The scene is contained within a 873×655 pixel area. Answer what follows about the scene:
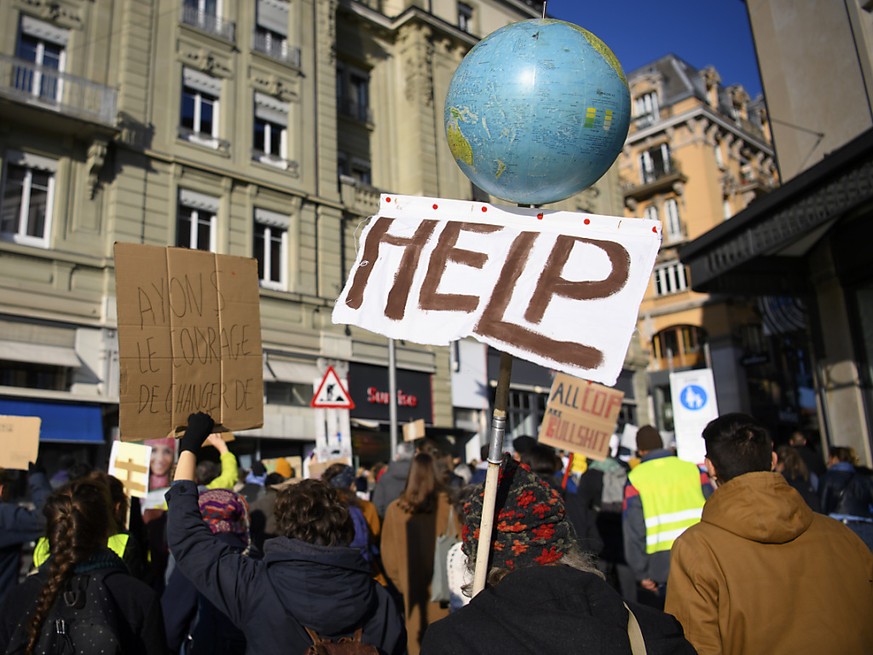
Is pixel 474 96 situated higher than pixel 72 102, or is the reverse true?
pixel 72 102

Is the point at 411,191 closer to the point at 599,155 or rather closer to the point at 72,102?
the point at 72,102

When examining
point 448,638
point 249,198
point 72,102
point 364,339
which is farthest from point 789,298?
point 72,102

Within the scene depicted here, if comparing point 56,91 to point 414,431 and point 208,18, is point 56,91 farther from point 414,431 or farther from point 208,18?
point 414,431

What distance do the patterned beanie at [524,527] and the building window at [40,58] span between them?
14.8 meters

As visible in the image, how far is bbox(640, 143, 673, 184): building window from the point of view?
3850 centimetres

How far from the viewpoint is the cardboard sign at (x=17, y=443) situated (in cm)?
479

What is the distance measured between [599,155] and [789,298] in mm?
12690

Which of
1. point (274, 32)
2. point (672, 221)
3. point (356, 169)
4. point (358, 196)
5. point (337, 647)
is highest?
point (672, 221)

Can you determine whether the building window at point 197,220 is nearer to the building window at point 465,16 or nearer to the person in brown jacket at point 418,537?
the person in brown jacket at point 418,537

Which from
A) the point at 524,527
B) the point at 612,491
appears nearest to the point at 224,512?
the point at 524,527

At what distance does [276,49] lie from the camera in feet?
61.0

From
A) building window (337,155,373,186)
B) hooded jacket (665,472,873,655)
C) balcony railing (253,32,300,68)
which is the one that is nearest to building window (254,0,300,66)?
balcony railing (253,32,300,68)

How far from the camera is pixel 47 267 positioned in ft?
44.0

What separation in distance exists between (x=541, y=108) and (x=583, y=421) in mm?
6550
